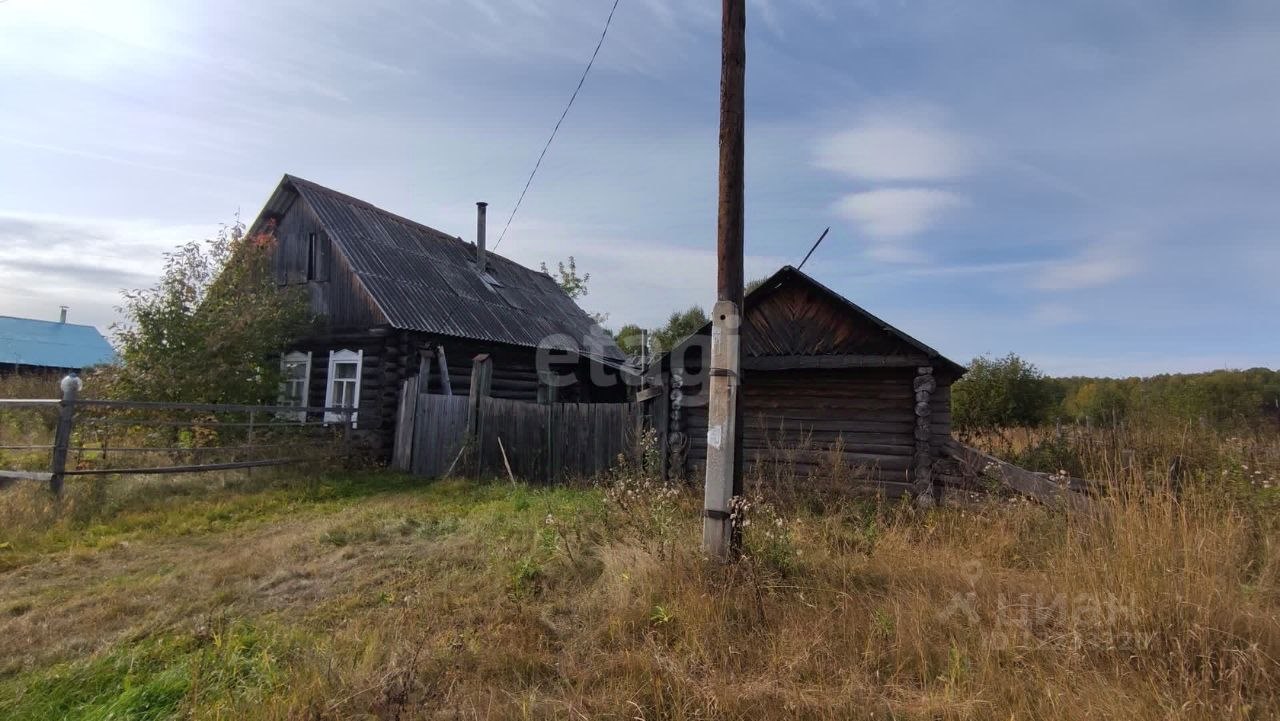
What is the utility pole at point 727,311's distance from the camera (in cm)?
452

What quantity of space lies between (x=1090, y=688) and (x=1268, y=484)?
4.45m

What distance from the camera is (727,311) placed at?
4.74 meters

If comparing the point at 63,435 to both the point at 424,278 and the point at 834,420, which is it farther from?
the point at 834,420

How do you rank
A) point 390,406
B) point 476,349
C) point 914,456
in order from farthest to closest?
point 476,349 < point 390,406 < point 914,456

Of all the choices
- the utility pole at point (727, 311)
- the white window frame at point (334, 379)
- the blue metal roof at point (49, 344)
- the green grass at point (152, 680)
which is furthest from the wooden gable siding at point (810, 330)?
the blue metal roof at point (49, 344)

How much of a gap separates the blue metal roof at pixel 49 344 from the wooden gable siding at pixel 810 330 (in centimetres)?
3303

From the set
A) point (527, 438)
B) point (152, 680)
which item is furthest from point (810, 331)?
point (152, 680)

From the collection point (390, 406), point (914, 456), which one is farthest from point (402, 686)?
point (390, 406)

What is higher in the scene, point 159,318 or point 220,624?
point 159,318

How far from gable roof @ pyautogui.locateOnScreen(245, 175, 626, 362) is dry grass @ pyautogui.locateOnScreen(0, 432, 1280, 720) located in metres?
7.85

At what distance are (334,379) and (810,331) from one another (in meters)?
10.2

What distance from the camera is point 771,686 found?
297 centimetres

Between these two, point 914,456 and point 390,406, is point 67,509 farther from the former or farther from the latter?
point 914,456

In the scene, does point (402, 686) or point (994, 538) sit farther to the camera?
point (994, 538)
